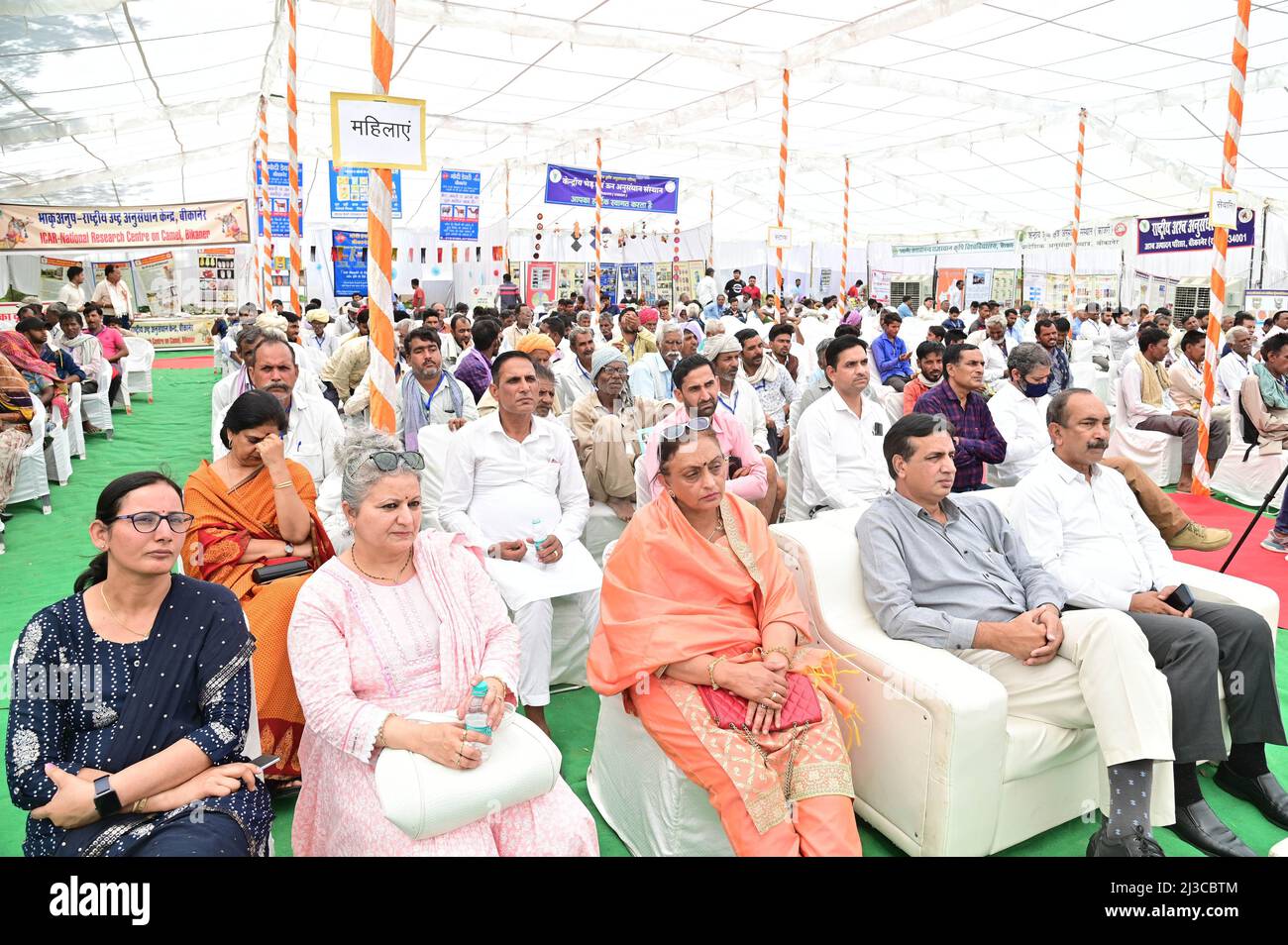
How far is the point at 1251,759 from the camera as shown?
2.82 metres

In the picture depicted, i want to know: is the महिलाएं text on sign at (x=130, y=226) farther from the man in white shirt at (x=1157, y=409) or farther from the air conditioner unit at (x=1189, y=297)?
the air conditioner unit at (x=1189, y=297)

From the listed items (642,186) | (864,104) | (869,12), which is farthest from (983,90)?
(642,186)

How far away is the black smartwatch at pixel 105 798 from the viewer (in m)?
1.79

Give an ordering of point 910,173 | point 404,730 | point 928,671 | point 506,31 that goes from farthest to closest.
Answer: point 910,173
point 506,31
point 928,671
point 404,730

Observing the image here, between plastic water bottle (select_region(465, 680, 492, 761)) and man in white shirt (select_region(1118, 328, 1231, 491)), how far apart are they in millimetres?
6766

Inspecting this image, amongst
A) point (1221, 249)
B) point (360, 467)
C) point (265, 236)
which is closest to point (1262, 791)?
point (360, 467)

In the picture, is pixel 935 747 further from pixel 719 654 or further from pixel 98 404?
pixel 98 404

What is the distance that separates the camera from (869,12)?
30.2 feet

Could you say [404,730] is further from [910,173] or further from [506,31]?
[910,173]

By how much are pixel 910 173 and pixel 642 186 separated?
6224 mm

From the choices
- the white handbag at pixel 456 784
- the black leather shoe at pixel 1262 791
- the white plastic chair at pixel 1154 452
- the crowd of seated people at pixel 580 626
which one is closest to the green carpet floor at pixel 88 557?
the black leather shoe at pixel 1262 791

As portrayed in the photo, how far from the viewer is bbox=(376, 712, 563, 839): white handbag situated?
187cm

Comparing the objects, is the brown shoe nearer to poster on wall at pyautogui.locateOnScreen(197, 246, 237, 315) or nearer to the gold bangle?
the gold bangle

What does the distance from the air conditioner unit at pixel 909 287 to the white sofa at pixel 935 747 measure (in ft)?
74.6
